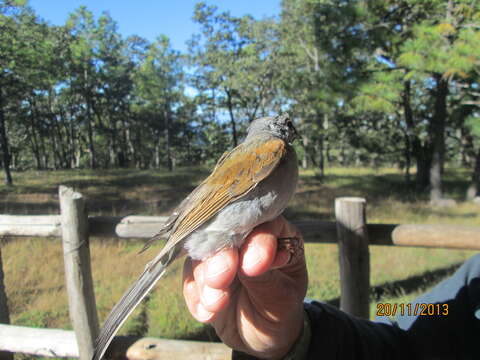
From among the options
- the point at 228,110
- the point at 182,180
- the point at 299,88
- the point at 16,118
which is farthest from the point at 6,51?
the point at 299,88

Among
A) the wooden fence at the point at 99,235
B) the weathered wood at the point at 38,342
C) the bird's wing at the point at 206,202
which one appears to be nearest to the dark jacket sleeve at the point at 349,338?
the bird's wing at the point at 206,202

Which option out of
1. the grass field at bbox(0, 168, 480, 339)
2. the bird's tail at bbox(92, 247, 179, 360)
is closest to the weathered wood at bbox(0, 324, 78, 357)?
the grass field at bbox(0, 168, 480, 339)

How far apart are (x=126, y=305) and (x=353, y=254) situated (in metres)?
1.96

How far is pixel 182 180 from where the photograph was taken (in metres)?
9.38

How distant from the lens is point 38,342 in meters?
2.60

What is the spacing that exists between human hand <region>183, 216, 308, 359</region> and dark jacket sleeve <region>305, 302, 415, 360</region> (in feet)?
0.45

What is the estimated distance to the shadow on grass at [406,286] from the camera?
4590 millimetres

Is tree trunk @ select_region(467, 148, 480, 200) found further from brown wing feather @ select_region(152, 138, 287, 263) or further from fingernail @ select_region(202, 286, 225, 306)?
fingernail @ select_region(202, 286, 225, 306)

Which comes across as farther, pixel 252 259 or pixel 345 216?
pixel 345 216

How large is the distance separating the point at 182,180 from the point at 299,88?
16.0ft

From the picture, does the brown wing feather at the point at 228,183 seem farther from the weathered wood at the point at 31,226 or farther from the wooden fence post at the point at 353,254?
the weathered wood at the point at 31,226

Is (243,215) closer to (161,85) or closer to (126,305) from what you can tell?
(126,305)

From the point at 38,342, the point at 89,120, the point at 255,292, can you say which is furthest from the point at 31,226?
the point at 89,120

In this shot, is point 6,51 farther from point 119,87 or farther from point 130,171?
point 130,171
